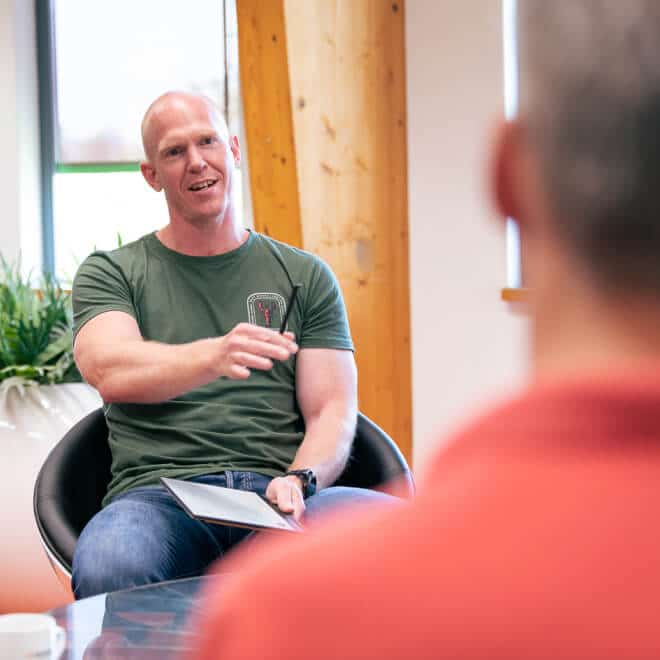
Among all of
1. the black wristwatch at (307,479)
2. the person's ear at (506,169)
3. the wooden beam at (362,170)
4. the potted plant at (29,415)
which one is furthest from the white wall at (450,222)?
the person's ear at (506,169)

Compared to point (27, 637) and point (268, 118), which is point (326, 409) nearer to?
point (27, 637)

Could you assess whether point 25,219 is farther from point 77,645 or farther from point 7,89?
point 77,645

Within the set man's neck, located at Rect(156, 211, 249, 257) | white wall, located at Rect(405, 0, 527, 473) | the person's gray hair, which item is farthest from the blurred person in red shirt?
white wall, located at Rect(405, 0, 527, 473)

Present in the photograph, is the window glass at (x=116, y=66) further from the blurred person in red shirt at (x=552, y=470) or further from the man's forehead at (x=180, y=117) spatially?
the blurred person in red shirt at (x=552, y=470)

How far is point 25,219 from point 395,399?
9.27 ft

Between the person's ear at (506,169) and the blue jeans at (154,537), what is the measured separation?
60.4 inches

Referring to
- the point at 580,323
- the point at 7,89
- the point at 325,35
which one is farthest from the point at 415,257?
the point at 580,323

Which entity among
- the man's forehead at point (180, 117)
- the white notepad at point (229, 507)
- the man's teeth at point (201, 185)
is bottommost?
the white notepad at point (229, 507)

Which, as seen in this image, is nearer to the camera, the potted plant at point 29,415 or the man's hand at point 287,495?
the man's hand at point 287,495

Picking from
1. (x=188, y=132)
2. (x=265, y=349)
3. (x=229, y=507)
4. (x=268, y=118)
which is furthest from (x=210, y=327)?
(x=268, y=118)

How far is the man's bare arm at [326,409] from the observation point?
2174mm

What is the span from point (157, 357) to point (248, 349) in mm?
243

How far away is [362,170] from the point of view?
389cm

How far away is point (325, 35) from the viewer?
146 inches
